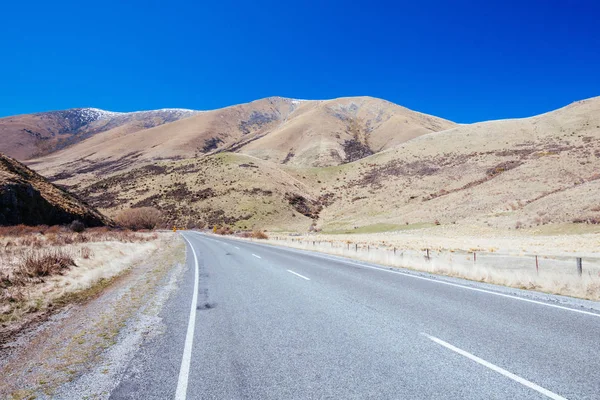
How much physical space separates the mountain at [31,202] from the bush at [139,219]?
93.1 feet

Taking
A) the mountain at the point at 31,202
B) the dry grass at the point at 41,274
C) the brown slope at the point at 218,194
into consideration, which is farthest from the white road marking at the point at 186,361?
the brown slope at the point at 218,194

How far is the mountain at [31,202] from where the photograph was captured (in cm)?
2552

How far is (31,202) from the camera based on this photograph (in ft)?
91.2

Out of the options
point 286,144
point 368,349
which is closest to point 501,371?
point 368,349

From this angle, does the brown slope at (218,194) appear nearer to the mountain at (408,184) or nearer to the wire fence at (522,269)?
the mountain at (408,184)

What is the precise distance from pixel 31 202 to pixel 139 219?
124 feet

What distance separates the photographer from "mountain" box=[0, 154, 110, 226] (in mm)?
25525

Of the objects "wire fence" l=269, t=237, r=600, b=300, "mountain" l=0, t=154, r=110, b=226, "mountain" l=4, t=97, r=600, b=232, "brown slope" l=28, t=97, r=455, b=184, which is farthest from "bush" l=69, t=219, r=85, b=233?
"brown slope" l=28, t=97, r=455, b=184

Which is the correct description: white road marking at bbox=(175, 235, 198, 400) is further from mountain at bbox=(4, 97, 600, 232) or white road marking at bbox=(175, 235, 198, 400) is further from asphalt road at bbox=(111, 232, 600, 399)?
mountain at bbox=(4, 97, 600, 232)

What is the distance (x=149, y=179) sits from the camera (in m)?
99.1

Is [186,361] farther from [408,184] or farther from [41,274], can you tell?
[408,184]

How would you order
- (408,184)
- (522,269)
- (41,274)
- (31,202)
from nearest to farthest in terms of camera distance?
(41,274)
(522,269)
(31,202)
(408,184)

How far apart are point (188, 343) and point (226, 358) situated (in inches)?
38.7

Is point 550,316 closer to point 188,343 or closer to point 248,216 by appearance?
point 188,343
